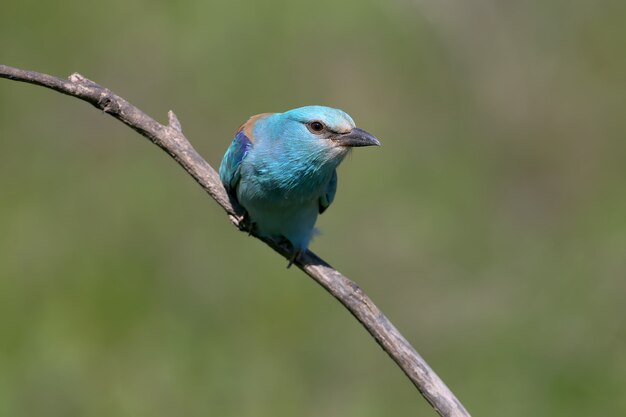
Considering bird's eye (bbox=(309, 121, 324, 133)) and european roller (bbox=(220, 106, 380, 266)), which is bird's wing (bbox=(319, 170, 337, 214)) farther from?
bird's eye (bbox=(309, 121, 324, 133))

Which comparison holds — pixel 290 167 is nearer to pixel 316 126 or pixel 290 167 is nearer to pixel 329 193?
pixel 316 126

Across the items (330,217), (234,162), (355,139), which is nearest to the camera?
(355,139)

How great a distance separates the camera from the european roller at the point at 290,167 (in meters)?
5.02

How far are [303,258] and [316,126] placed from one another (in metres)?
0.56

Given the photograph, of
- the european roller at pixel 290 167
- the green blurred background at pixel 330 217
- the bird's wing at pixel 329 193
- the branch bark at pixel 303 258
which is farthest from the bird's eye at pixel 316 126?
the green blurred background at pixel 330 217

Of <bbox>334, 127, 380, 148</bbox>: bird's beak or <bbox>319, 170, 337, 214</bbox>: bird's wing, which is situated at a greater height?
<bbox>334, 127, 380, 148</bbox>: bird's beak

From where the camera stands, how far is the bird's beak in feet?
16.2

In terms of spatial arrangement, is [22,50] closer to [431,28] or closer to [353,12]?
[353,12]

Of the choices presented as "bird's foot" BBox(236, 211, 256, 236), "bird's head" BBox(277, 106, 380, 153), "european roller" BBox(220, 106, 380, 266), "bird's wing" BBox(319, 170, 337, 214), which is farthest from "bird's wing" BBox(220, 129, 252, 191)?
"bird's wing" BBox(319, 170, 337, 214)

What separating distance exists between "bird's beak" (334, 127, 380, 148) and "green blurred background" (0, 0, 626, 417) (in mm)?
2096

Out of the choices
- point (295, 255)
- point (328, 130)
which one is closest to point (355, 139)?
point (328, 130)

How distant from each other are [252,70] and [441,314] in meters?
2.05

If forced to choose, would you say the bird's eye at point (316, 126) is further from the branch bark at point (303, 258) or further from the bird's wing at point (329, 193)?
the branch bark at point (303, 258)

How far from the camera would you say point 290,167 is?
508 cm
